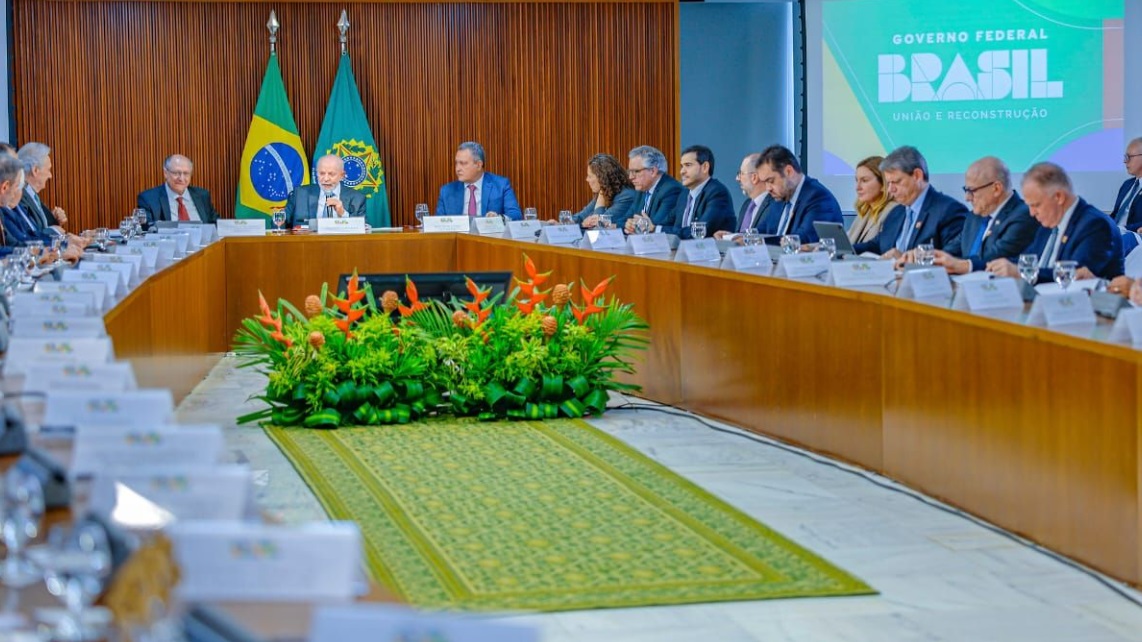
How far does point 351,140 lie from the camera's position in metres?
12.1

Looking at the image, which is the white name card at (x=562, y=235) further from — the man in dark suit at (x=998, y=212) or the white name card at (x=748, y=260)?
the man in dark suit at (x=998, y=212)

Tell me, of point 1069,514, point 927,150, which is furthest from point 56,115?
point 1069,514

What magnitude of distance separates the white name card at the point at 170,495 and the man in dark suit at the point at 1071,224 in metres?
4.11

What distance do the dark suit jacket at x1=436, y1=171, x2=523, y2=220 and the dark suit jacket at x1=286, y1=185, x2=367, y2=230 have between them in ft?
1.80

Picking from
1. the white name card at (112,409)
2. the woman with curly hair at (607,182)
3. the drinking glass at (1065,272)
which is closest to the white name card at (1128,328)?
the drinking glass at (1065,272)

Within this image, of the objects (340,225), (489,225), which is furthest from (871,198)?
(340,225)

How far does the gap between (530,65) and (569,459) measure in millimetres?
6998

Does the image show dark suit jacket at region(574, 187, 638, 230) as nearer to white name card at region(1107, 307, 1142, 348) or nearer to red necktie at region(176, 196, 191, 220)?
red necktie at region(176, 196, 191, 220)

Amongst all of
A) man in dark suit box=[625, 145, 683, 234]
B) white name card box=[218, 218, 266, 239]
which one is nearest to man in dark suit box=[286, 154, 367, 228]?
white name card box=[218, 218, 266, 239]

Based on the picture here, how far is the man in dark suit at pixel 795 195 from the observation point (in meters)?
7.81

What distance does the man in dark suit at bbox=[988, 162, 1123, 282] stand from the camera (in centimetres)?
561

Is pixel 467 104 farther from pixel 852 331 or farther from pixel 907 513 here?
pixel 907 513

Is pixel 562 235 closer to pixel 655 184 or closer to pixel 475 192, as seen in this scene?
pixel 655 184

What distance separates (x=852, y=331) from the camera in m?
5.69
